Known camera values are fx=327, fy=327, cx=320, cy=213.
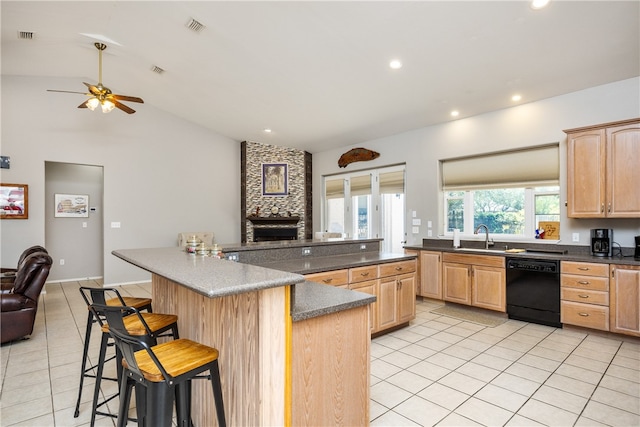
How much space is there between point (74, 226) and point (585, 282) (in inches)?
354

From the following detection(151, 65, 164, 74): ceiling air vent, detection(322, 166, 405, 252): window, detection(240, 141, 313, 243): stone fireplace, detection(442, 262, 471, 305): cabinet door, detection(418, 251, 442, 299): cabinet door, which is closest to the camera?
detection(442, 262, 471, 305): cabinet door

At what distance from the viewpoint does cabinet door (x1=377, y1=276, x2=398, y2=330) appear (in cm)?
361

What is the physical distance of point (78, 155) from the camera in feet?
20.6

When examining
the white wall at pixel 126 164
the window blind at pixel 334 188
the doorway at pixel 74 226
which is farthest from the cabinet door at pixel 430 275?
the doorway at pixel 74 226

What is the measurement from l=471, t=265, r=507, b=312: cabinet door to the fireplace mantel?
451 cm

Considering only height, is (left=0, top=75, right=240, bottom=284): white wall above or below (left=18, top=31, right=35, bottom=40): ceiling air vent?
below

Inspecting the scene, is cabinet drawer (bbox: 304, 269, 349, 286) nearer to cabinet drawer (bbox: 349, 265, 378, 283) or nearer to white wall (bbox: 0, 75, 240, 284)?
cabinet drawer (bbox: 349, 265, 378, 283)

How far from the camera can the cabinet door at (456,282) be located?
4.70 meters

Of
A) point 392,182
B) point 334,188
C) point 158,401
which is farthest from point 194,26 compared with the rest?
point 334,188

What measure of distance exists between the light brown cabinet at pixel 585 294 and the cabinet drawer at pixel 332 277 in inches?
106

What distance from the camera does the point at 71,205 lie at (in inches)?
276

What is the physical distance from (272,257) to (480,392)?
85.8 inches

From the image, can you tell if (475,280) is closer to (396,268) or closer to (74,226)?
(396,268)

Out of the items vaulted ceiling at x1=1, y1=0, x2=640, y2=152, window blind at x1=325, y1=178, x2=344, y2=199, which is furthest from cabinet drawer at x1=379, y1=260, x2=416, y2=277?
window blind at x1=325, y1=178, x2=344, y2=199
